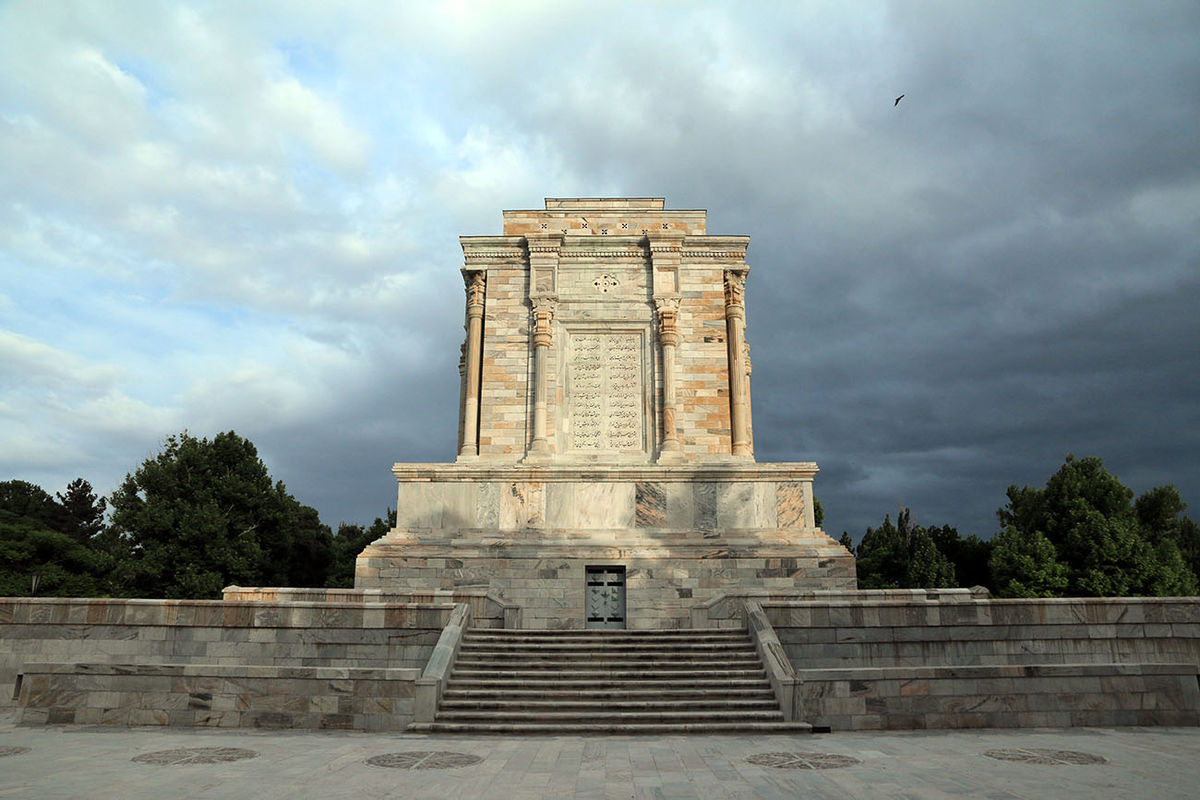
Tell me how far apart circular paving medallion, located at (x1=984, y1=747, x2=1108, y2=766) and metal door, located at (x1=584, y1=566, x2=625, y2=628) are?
13.9m

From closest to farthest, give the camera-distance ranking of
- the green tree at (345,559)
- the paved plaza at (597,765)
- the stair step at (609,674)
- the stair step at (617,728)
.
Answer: the paved plaza at (597,765) → the stair step at (617,728) → the stair step at (609,674) → the green tree at (345,559)

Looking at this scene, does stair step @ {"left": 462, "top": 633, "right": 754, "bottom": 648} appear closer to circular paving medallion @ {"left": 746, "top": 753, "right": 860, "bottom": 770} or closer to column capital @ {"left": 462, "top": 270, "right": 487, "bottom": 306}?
circular paving medallion @ {"left": 746, "top": 753, "right": 860, "bottom": 770}

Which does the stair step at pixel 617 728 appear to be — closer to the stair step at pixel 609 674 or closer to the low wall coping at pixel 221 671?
the low wall coping at pixel 221 671

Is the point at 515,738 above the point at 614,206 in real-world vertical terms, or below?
below

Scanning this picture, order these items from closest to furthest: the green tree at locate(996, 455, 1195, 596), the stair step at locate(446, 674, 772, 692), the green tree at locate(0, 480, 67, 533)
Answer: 1. the stair step at locate(446, 674, 772, 692)
2. the green tree at locate(996, 455, 1195, 596)
3. the green tree at locate(0, 480, 67, 533)

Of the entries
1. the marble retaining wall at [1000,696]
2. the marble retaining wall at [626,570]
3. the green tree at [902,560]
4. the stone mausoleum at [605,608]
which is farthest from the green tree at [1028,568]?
the marble retaining wall at [1000,696]

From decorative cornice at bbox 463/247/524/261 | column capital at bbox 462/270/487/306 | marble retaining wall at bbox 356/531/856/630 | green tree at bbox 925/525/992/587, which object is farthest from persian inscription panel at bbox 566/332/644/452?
green tree at bbox 925/525/992/587

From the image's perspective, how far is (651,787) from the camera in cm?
947

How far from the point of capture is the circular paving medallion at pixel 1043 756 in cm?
1098

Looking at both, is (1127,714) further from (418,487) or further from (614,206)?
(614,206)

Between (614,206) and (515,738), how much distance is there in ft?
81.3

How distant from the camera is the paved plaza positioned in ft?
30.0

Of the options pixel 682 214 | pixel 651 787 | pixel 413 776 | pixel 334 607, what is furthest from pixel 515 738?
pixel 682 214

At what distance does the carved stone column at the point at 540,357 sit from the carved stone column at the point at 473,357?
7.41 feet
